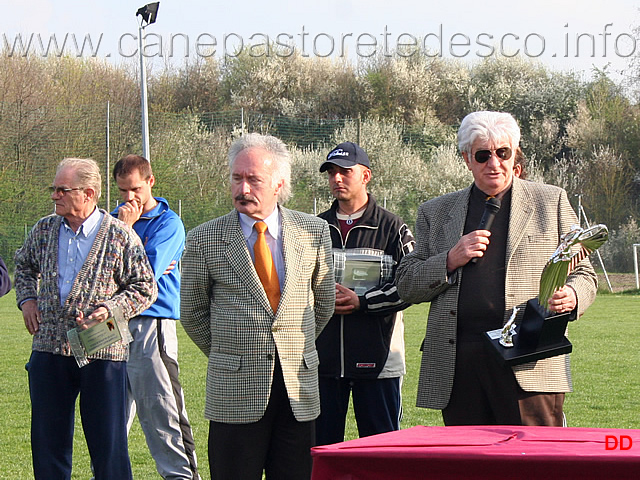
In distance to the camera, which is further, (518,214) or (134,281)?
(134,281)

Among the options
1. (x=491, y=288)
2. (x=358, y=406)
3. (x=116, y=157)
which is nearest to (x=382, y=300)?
(x=358, y=406)

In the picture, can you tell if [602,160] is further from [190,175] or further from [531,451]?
[531,451]

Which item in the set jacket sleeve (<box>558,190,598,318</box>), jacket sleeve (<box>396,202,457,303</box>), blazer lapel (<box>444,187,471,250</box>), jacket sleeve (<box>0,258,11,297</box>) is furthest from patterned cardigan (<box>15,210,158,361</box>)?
jacket sleeve (<box>558,190,598,318</box>)

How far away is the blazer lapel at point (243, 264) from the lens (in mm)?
3844

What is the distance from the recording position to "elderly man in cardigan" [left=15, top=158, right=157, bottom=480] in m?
4.58

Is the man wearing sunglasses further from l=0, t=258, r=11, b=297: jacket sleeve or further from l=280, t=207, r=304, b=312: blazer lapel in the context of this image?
l=0, t=258, r=11, b=297: jacket sleeve

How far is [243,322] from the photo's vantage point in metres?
3.83

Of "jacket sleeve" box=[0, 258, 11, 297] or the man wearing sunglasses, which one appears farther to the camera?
"jacket sleeve" box=[0, 258, 11, 297]

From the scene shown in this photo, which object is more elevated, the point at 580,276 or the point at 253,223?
the point at 253,223

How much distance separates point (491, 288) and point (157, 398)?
8.89 ft

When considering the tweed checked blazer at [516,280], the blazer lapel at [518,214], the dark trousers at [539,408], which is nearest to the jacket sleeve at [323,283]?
the tweed checked blazer at [516,280]

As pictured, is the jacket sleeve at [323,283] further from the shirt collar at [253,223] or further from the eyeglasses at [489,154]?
the eyeglasses at [489,154]

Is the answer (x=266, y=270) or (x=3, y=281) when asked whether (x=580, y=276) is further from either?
(x=3, y=281)

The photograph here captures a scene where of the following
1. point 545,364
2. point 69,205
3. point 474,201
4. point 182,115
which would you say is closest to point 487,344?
point 545,364
